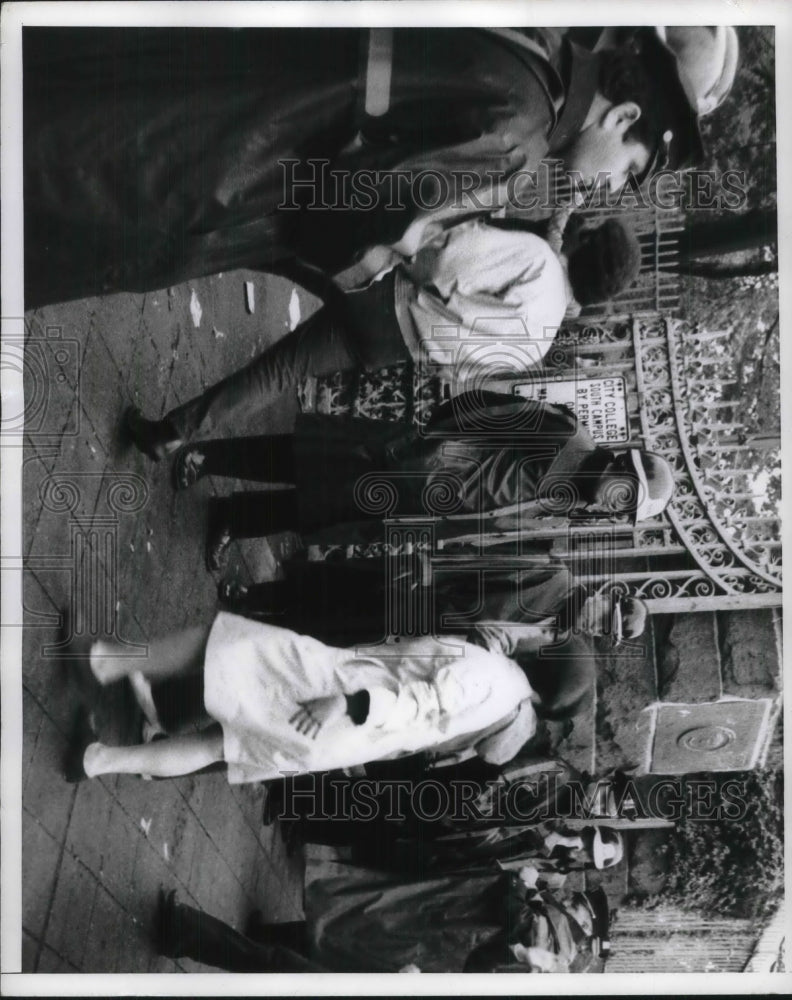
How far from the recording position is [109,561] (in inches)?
147

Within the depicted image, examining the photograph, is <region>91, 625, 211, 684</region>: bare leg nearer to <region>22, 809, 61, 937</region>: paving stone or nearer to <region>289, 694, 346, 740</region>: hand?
<region>289, 694, 346, 740</region>: hand

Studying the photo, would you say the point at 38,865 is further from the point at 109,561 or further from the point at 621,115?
the point at 621,115

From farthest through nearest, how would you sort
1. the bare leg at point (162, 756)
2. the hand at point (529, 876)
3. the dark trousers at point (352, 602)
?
the hand at point (529, 876)
the dark trousers at point (352, 602)
the bare leg at point (162, 756)

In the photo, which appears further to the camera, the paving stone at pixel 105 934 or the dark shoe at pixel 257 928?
the dark shoe at pixel 257 928

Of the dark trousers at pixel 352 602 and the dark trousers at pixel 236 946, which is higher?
the dark trousers at pixel 352 602

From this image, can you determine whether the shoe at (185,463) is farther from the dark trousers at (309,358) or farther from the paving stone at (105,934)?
the paving stone at (105,934)

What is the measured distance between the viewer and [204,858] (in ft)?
12.6

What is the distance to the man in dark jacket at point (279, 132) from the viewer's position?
369 cm

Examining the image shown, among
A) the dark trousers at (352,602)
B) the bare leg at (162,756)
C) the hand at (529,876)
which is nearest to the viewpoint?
the bare leg at (162,756)

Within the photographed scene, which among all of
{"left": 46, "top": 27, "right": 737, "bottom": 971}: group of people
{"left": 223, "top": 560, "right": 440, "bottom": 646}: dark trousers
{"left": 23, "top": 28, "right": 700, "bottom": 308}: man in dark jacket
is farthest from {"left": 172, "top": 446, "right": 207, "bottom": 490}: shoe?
{"left": 23, "top": 28, "right": 700, "bottom": 308}: man in dark jacket

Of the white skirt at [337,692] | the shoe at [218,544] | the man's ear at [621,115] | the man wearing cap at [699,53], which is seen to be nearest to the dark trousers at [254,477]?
the shoe at [218,544]

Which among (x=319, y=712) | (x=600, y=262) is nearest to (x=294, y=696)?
(x=319, y=712)

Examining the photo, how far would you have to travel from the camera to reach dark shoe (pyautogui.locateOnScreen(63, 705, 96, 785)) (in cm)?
367

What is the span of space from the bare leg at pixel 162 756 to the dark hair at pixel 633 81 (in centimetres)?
231
